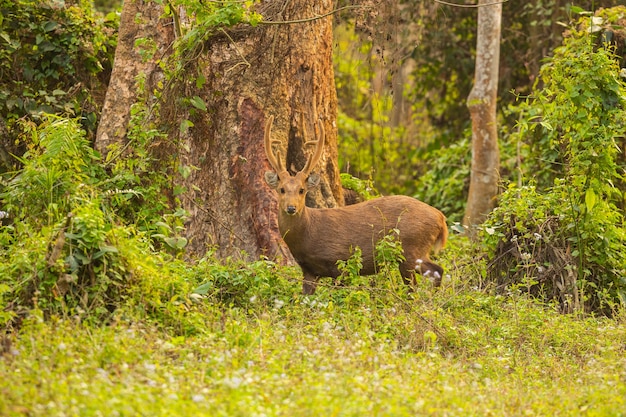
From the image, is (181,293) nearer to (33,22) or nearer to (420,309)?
(420,309)

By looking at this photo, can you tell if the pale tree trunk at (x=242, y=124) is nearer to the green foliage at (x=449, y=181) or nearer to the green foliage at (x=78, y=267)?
the green foliage at (x=78, y=267)

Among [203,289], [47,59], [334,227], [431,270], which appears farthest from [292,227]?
[47,59]

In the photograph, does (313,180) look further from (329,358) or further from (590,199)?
(329,358)

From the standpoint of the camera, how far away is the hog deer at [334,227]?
882 cm

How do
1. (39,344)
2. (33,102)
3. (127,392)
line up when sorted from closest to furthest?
1. (127,392)
2. (39,344)
3. (33,102)

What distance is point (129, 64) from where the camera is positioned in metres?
10.5

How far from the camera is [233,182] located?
9.54m

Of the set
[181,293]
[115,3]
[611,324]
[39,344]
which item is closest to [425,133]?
[115,3]

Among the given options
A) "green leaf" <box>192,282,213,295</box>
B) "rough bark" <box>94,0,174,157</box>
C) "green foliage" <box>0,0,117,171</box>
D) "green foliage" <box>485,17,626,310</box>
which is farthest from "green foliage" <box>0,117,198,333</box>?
"green foliage" <box>485,17,626,310</box>

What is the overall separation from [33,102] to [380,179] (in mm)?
8197

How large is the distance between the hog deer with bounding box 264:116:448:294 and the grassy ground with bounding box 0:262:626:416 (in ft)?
1.50

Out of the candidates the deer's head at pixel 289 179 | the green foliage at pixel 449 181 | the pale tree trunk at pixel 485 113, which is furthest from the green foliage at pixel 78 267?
the green foliage at pixel 449 181

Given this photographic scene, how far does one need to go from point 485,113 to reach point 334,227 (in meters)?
5.23

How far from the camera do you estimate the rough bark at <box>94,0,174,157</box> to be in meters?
A: 10.3
